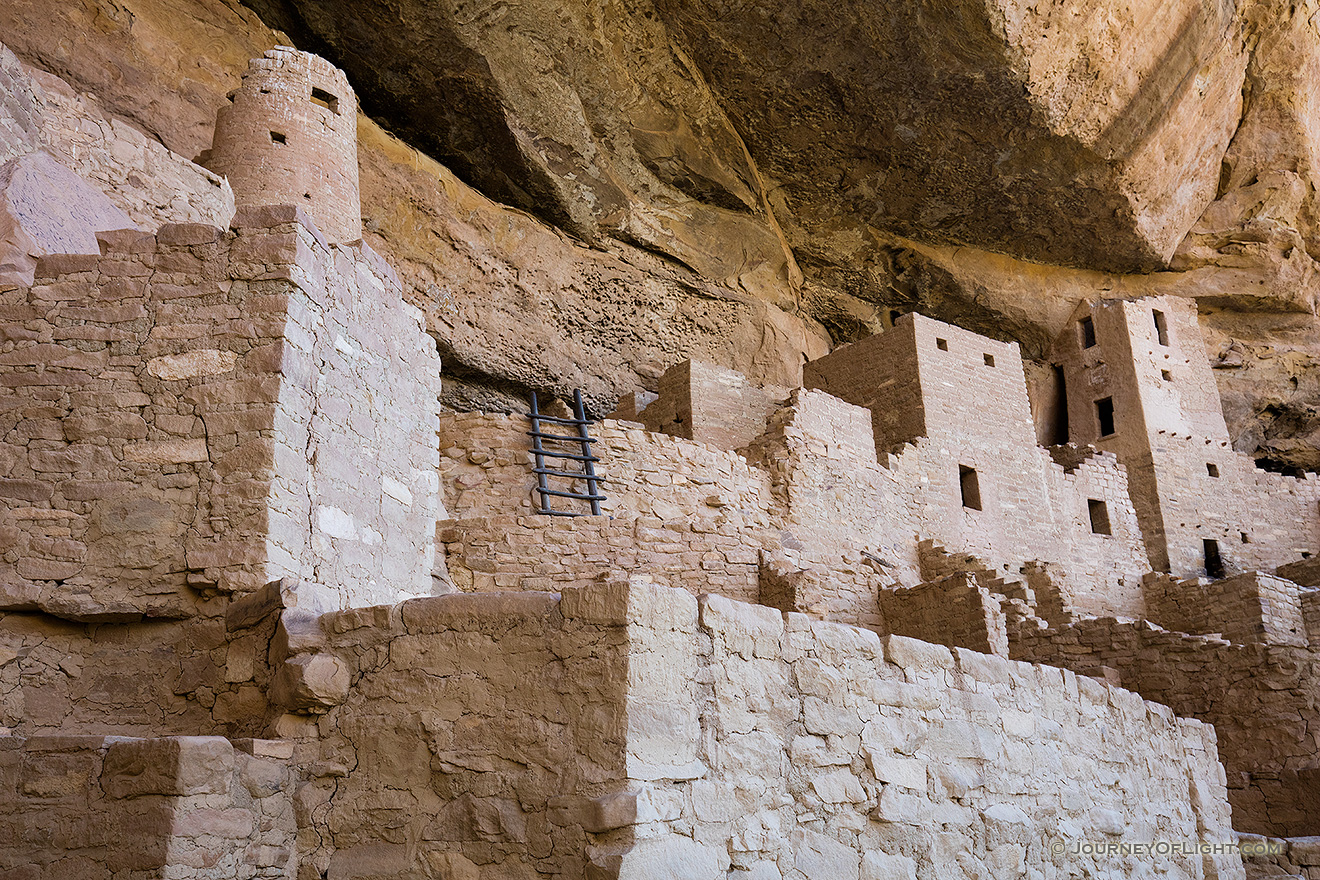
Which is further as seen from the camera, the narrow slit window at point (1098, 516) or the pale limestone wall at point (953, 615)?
the narrow slit window at point (1098, 516)

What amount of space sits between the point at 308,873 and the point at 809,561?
8.49 metres

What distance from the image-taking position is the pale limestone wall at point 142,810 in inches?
155

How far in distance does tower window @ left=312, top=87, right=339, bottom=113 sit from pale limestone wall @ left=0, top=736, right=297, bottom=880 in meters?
7.67

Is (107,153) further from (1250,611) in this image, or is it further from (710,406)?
(1250,611)

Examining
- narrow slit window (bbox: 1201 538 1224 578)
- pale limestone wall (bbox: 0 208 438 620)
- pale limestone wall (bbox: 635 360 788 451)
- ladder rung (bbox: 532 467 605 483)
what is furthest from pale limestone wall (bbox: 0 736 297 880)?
narrow slit window (bbox: 1201 538 1224 578)

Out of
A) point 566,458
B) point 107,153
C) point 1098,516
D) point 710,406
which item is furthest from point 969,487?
point 107,153

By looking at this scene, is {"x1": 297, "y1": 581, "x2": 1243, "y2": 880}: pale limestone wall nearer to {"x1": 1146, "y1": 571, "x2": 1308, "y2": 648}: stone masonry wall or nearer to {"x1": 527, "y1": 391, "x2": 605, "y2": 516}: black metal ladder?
{"x1": 527, "y1": 391, "x2": 605, "y2": 516}: black metal ladder

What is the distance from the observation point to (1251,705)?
9.84 m

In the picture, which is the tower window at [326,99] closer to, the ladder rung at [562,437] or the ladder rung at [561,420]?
the ladder rung at [561,420]

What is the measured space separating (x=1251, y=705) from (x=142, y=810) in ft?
30.1

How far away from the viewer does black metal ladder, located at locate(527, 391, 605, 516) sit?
33.4ft

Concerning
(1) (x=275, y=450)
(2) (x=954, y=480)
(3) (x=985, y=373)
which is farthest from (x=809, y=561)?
(1) (x=275, y=450)

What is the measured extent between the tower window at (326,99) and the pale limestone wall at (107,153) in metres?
1.66

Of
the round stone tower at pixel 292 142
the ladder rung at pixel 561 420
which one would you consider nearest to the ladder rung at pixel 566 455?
the ladder rung at pixel 561 420
